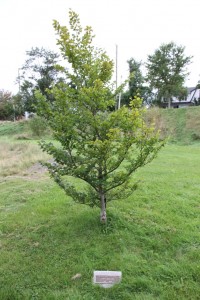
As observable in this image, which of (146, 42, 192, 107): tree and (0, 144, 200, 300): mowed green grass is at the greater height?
(146, 42, 192, 107): tree

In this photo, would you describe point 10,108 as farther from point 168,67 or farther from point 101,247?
point 101,247

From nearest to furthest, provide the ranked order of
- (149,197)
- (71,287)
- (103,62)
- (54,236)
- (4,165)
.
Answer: (71,287) → (103,62) → (54,236) → (149,197) → (4,165)

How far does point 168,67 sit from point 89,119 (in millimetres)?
22974

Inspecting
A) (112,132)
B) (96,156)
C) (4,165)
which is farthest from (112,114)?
(4,165)

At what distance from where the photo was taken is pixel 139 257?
278cm

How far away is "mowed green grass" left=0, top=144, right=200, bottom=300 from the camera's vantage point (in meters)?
2.39

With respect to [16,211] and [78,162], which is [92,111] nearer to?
[78,162]

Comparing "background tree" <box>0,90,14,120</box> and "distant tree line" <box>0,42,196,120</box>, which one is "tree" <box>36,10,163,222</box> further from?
"background tree" <box>0,90,14,120</box>

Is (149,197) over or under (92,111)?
under

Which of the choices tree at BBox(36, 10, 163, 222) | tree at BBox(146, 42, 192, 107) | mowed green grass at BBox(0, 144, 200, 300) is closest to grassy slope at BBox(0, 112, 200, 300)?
mowed green grass at BBox(0, 144, 200, 300)

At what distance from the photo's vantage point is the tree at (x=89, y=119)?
283 cm

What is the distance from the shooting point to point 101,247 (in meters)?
2.94

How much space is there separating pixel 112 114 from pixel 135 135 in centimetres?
36

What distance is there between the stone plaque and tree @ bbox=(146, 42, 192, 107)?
23.4 m
